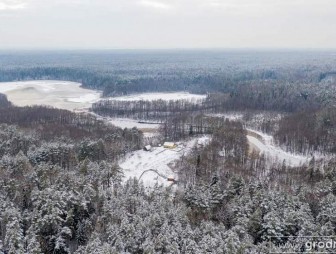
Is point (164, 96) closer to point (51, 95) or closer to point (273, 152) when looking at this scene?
point (51, 95)

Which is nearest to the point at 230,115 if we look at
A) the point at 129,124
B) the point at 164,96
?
the point at 129,124

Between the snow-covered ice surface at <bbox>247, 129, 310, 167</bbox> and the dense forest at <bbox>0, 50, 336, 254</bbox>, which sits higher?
the dense forest at <bbox>0, 50, 336, 254</bbox>

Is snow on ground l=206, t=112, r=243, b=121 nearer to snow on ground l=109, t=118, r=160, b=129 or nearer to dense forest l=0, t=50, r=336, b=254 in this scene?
snow on ground l=109, t=118, r=160, b=129

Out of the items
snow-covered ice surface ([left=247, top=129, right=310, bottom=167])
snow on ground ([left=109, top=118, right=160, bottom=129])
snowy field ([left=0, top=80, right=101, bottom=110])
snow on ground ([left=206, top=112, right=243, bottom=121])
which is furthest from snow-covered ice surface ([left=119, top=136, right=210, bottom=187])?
snowy field ([left=0, top=80, right=101, bottom=110])

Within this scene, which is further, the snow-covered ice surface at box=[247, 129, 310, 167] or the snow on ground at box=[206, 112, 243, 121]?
the snow on ground at box=[206, 112, 243, 121]

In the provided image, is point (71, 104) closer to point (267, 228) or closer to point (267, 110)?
point (267, 110)

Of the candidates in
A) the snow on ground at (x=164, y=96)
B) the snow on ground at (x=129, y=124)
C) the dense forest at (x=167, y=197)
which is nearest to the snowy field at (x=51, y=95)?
the snow on ground at (x=164, y=96)

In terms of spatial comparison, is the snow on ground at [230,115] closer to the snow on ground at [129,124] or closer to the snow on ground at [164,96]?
the snow on ground at [129,124]
